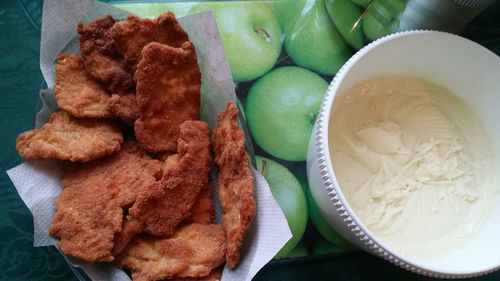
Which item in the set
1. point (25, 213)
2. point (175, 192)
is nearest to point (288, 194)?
point (175, 192)

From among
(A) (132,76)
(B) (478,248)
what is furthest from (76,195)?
(B) (478,248)

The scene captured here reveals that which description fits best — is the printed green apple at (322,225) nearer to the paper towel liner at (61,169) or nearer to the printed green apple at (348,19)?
the paper towel liner at (61,169)

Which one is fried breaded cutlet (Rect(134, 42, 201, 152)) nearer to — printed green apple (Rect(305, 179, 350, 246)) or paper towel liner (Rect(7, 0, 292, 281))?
paper towel liner (Rect(7, 0, 292, 281))

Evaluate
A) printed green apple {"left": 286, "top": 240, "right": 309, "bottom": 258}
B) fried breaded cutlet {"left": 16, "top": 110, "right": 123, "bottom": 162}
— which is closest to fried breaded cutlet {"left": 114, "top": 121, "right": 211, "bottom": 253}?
fried breaded cutlet {"left": 16, "top": 110, "right": 123, "bottom": 162}

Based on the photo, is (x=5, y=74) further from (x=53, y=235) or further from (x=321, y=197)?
(x=321, y=197)

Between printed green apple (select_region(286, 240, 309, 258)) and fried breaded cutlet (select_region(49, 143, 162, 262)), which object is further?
printed green apple (select_region(286, 240, 309, 258))
